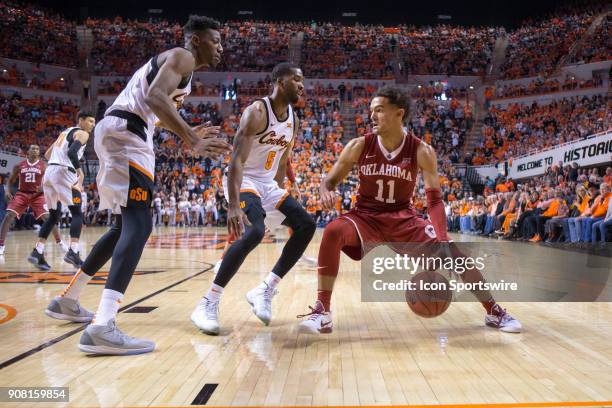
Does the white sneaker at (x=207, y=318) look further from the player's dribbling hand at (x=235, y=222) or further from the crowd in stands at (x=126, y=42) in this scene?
the crowd in stands at (x=126, y=42)

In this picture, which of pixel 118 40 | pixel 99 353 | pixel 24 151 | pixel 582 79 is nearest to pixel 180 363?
pixel 99 353

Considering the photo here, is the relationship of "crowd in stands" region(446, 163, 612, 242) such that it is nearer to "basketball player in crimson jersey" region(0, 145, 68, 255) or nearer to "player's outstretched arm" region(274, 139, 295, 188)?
"player's outstretched arm" region(274, 139, 295, 188)

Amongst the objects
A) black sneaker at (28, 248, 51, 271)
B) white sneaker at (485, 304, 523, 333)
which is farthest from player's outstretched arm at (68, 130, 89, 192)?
white sneaker at (485, 304, 523, 333)

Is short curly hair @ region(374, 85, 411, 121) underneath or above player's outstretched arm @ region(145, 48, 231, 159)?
above

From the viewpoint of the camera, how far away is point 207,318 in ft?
11.4

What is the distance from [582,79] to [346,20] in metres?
14.9

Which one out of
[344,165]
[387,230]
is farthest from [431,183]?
[344,165]

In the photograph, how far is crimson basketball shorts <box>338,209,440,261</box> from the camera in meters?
3.65

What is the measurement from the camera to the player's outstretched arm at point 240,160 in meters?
3.32

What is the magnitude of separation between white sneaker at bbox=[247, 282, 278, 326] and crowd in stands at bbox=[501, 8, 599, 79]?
28.0 meters

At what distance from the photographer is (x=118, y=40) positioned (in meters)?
31.4

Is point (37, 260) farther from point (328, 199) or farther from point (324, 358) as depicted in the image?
point (324, 358)

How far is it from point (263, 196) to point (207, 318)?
1.08m

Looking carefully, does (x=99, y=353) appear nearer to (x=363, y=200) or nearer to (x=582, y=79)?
(x=363, y=200)
